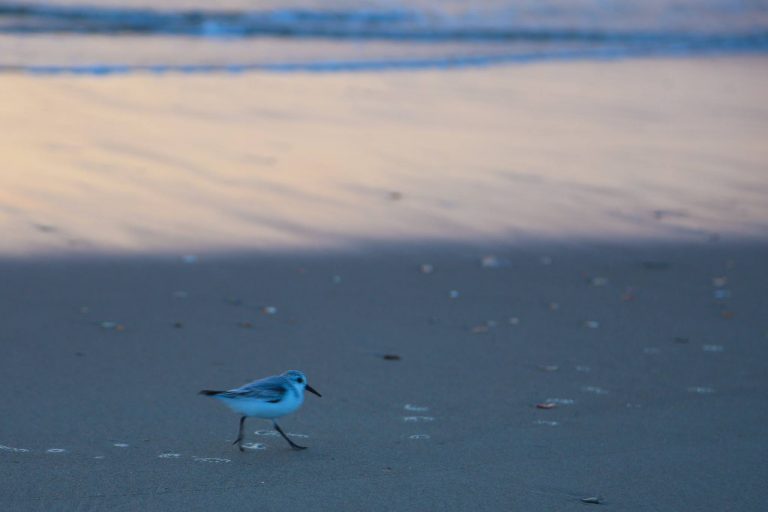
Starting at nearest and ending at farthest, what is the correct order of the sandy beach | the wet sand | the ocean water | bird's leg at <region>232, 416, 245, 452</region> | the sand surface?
the wet sand
the sandy beach
bird's leg at <region>232, 416, 245, 452</region>
the sand surface
the ocean water

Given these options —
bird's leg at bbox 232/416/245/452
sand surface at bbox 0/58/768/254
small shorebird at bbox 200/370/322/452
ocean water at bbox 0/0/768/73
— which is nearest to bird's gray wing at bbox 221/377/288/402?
small shorebird at bbox 200/370/322/452

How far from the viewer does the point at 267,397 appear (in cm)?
414

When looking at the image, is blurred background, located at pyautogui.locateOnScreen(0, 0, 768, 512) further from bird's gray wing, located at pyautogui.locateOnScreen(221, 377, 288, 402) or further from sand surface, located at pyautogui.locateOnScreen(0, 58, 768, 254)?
bird's gray wing, located at pyautogui.locateOnScreen(221, 377, 288, 402)

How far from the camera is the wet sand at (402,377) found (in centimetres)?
397

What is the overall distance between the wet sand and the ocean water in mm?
8696

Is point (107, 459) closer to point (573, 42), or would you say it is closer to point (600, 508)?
point (600, 508)

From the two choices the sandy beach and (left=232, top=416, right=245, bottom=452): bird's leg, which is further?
(left=232, top=416, right=245, bottom=452): bird's leg

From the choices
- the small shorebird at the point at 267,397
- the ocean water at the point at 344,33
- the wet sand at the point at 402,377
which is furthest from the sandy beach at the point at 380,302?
the ocean water at the point at 344,33

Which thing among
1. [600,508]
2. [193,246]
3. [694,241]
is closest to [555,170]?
[694,241]

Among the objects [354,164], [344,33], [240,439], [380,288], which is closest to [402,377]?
[240,439]

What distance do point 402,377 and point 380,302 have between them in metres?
1.32

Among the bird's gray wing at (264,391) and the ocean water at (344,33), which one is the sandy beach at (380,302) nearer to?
the bird's gray wing at (264,391)

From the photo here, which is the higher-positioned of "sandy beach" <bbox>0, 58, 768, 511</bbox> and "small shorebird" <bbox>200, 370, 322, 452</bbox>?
"small shorebird" <bbox>200, 370, 322, 452</bbox>

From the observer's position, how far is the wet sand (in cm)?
397
